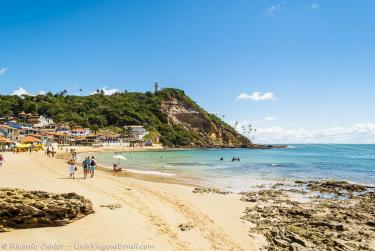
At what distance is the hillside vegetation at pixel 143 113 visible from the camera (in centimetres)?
13812

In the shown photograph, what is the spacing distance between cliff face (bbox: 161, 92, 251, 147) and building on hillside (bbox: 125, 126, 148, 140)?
71.7 ft

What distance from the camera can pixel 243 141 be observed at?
179 metres

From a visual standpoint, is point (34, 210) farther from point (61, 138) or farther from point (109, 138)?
point (109, 138)

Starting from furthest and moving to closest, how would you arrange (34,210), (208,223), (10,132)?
1. (10,132)
2. (208,223)
3. (34,210)

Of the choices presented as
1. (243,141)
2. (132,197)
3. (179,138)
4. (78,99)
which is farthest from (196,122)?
(132,197)

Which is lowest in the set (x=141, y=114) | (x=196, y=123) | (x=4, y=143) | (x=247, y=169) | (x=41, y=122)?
(x=247, y=169)

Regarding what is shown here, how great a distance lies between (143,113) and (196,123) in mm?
29815

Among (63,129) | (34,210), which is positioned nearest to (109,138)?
(63,129)

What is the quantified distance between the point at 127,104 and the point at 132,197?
149 m

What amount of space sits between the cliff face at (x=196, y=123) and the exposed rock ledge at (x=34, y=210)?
14213 cm

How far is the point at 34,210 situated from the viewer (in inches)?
384

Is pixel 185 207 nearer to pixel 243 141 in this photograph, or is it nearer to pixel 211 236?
pixel 211 236

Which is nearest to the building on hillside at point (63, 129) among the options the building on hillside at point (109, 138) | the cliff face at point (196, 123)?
the building on hillside at point (109, 138)

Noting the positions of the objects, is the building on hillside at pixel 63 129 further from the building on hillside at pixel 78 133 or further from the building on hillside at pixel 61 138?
the building on hillside at pixel 61 138
